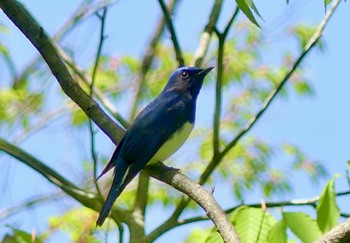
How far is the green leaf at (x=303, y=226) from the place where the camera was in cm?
257

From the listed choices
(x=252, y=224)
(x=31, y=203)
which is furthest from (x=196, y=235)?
(x=252, y=224)

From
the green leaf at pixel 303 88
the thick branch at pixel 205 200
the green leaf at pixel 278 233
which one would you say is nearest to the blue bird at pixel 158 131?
the thick branch at pixel 205 200

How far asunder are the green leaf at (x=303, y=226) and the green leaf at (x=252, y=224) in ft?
0.30

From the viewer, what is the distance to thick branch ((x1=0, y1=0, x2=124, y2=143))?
2719 mm

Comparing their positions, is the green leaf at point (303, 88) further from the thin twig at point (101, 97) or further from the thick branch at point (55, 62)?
the thick branch at point (55, 62)

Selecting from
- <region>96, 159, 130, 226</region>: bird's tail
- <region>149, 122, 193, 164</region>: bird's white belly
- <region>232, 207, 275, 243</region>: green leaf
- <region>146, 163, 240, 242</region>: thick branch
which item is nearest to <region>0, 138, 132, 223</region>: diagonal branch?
<region>96, 159, 130, 226</region>: bird's tail

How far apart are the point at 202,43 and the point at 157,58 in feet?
10.6

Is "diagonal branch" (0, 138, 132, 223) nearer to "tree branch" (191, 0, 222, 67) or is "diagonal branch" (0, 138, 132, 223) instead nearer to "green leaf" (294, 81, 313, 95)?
"tree branch" (191, 0, 222, 67)

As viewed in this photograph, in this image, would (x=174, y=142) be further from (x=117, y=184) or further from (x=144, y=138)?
(x=117, y=184)

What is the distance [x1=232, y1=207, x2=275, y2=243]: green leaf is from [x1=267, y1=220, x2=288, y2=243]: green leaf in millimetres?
60

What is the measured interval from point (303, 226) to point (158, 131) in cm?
133

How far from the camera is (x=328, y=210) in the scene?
261 cm

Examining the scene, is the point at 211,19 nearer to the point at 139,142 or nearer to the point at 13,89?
the point at 139,142

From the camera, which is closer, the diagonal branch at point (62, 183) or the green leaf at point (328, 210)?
the green leaf at point (328, 210)
